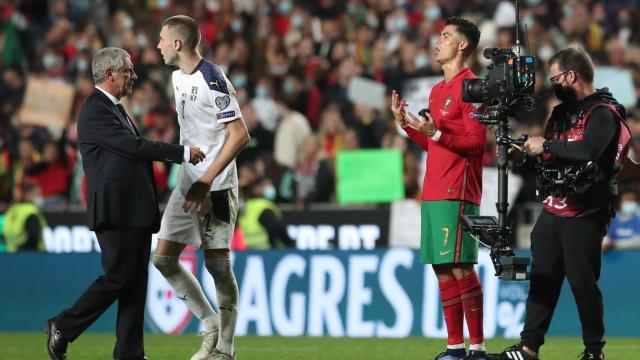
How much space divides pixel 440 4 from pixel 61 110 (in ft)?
19.3

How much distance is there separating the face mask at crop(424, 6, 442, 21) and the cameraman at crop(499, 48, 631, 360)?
1024 centimetres

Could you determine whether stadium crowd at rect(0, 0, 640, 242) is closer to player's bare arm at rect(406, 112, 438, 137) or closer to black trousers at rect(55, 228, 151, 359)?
player's bare arm at rect(406, 112, 438, 137)

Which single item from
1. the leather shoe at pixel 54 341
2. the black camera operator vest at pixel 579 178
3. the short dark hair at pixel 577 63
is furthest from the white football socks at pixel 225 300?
the short dark hair at pixel 577 63

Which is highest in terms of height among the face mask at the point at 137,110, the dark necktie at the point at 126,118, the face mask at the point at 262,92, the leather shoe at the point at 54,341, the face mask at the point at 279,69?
the face mask at the point at 279,69

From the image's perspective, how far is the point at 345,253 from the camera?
1407 cm

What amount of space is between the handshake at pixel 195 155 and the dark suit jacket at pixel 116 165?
0.07m

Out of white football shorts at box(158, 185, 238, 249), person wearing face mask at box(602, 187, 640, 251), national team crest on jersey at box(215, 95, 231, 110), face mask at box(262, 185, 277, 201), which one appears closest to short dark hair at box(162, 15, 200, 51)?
national team crest on jersey at box(215, 95, 231, 110)

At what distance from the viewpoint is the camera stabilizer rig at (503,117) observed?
845 cm

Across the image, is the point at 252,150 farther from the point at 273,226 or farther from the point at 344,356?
the point at 344,356

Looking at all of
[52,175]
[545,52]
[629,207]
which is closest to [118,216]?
[629,207]

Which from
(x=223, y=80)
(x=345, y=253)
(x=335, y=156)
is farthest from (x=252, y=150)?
(x=223, y=80)

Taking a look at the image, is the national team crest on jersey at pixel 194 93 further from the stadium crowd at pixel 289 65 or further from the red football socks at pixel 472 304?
the stadium crowd at pixel 289 65

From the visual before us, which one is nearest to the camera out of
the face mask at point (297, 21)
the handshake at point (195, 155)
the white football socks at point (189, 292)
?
the handshake at point (195, 155)

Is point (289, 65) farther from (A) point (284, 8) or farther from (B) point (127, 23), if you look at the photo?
(B) point (127, 23)
